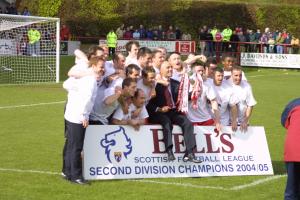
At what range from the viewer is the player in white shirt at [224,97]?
1055 centimetres

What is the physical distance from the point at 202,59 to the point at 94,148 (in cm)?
224

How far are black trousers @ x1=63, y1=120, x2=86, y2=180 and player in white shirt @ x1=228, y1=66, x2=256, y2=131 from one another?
2734mm

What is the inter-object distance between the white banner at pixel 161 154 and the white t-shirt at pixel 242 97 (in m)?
0.28

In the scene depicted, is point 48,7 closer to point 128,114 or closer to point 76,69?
point 128,114

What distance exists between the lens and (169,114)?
10.1 meters

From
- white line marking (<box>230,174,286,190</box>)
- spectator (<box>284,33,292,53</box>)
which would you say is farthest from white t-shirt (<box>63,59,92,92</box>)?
spectator (<box>284,33,292,53</box>)

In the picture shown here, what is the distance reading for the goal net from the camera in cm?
2789

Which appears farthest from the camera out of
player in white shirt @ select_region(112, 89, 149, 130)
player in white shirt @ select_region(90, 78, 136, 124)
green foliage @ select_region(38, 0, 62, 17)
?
green foliage @ select_region(38, 0, 62, 17)

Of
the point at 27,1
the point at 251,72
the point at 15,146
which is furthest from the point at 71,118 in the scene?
the point at 27,1

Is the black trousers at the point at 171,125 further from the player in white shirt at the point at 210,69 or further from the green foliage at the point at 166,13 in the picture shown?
the green foliage at the point at 166,13

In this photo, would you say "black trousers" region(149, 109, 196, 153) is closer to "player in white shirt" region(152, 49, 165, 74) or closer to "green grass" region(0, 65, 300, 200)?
"green grass" region(0, 65, 300, 200)

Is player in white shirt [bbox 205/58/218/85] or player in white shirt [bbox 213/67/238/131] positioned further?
player in white shirt [bbox 205/58/218/85]

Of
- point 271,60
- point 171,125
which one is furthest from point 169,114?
point 271,60

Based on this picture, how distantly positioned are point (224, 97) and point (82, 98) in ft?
8.55
